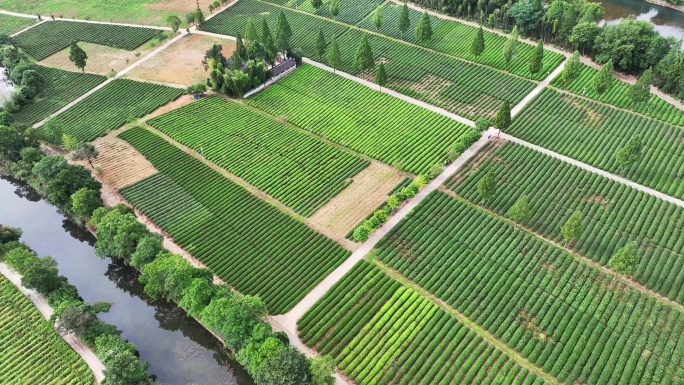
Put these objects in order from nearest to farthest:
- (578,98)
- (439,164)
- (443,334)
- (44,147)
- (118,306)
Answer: (443,334), (118,306), (439,164), (44,147), (578,98)

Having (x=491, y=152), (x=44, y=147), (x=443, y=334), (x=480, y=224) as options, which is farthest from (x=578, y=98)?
(x=44, y=147)

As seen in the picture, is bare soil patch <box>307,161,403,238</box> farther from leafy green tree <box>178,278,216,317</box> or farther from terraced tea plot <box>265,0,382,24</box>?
terraced tea plot <box>265,0,382,24</box>

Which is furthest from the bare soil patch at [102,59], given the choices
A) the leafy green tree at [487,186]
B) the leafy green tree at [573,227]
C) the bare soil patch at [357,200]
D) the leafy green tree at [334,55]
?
the leafy green tree at [573,227]

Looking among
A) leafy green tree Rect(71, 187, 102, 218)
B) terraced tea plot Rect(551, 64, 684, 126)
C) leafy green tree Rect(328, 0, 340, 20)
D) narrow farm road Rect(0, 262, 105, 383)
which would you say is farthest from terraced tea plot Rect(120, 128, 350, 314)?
terraced tea plot Rect(551, 64, 684, 126)

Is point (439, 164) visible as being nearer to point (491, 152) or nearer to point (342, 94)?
point (491, 152)

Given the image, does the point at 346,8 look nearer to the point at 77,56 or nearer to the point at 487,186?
the point at 77,56
